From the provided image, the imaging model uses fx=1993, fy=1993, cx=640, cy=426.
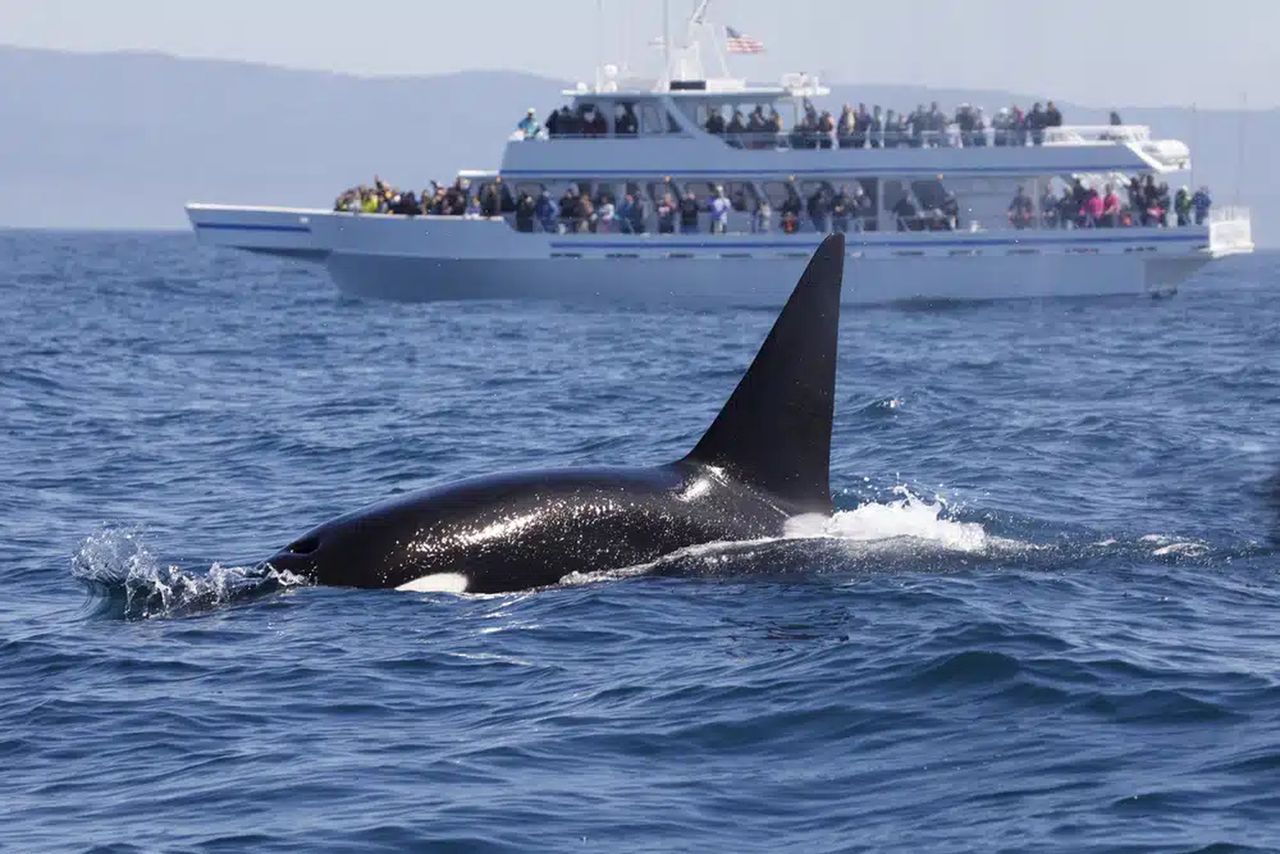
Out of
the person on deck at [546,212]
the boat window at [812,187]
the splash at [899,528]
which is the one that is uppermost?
the boat window at [812,187]

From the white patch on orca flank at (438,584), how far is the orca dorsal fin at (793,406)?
1.93 metres

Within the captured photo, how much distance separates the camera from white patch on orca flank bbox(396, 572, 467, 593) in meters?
12.7

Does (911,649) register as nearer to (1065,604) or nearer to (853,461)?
(1065,604)

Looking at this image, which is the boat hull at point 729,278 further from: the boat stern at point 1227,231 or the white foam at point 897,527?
the white foam at point 897,527

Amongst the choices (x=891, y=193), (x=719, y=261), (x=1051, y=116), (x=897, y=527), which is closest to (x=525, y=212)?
(x=719, y=261)

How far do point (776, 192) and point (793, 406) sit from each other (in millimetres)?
43287

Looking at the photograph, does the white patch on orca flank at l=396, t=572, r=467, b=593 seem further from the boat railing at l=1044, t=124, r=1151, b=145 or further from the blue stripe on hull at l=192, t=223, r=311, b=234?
the blue stripe on hull at l=192, t=223, r=311, b=234

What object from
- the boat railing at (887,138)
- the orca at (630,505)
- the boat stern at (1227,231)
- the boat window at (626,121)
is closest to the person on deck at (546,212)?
the boat railing at (887,138)

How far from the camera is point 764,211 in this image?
54875mm

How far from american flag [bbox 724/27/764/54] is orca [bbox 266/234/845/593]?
4709 centimetres

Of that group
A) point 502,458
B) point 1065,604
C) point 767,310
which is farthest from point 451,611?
point 767,310

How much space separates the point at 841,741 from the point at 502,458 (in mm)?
12615

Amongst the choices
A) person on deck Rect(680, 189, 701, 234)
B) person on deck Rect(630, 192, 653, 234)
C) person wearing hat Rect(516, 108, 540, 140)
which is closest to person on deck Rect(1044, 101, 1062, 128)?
person on deck Rect(680, 189, 701, 234)

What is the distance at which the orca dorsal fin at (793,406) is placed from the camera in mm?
12891
